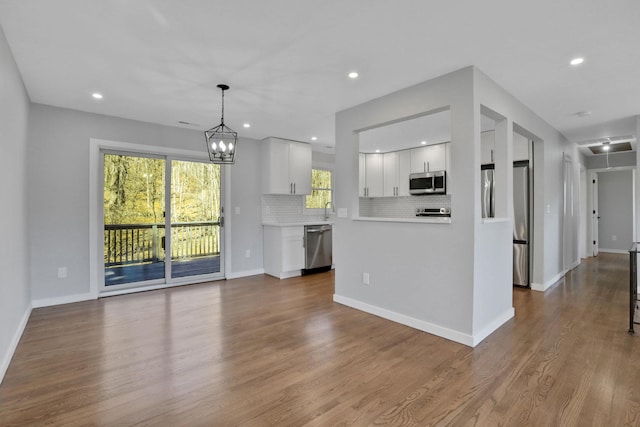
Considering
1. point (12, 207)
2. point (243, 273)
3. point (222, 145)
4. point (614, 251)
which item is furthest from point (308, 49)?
point (614, 251)

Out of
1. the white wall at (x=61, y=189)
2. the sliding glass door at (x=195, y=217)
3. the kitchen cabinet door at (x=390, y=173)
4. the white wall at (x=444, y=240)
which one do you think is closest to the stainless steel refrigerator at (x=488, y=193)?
the white wall at (x=444, y=240)

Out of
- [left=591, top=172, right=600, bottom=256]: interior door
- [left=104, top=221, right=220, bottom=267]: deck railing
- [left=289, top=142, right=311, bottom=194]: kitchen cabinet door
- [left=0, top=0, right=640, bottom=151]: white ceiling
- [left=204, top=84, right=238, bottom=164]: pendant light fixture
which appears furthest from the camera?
[left=591, top=172, right=600, bottom=256]: interior door

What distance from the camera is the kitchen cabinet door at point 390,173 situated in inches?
257

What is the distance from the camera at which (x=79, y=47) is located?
247 cm

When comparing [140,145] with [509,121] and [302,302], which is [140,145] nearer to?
[302,302]

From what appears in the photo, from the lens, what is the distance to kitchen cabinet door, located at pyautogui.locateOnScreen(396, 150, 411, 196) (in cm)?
631

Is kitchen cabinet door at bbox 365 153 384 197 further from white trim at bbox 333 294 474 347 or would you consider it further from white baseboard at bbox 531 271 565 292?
white trim at bbox 333 294 474 347

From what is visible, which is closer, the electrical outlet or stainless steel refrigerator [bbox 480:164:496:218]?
the electrical outlet

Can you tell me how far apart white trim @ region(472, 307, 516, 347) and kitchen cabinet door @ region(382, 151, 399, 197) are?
11.5 ft

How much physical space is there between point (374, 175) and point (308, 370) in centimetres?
512

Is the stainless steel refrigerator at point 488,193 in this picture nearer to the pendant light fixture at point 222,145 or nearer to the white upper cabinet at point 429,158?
the white upper cabinet at point 429,158

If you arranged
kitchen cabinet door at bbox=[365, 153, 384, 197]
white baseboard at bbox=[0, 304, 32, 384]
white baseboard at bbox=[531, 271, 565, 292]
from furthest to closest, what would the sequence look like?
kitchen cabinet door at bbox=[365, 153, 384, 197]
white baseboard at bbox=[531, 271, 565, 292]
white baseboard at bbox=[0, 304, 32, 384]

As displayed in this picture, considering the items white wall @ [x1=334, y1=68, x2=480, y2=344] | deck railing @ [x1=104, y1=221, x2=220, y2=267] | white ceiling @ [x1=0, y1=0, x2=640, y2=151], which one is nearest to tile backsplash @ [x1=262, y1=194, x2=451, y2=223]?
deck railing @ [x1=104, y1=221, x2=220, y2=267]

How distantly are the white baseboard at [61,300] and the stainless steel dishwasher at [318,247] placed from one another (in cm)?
314
